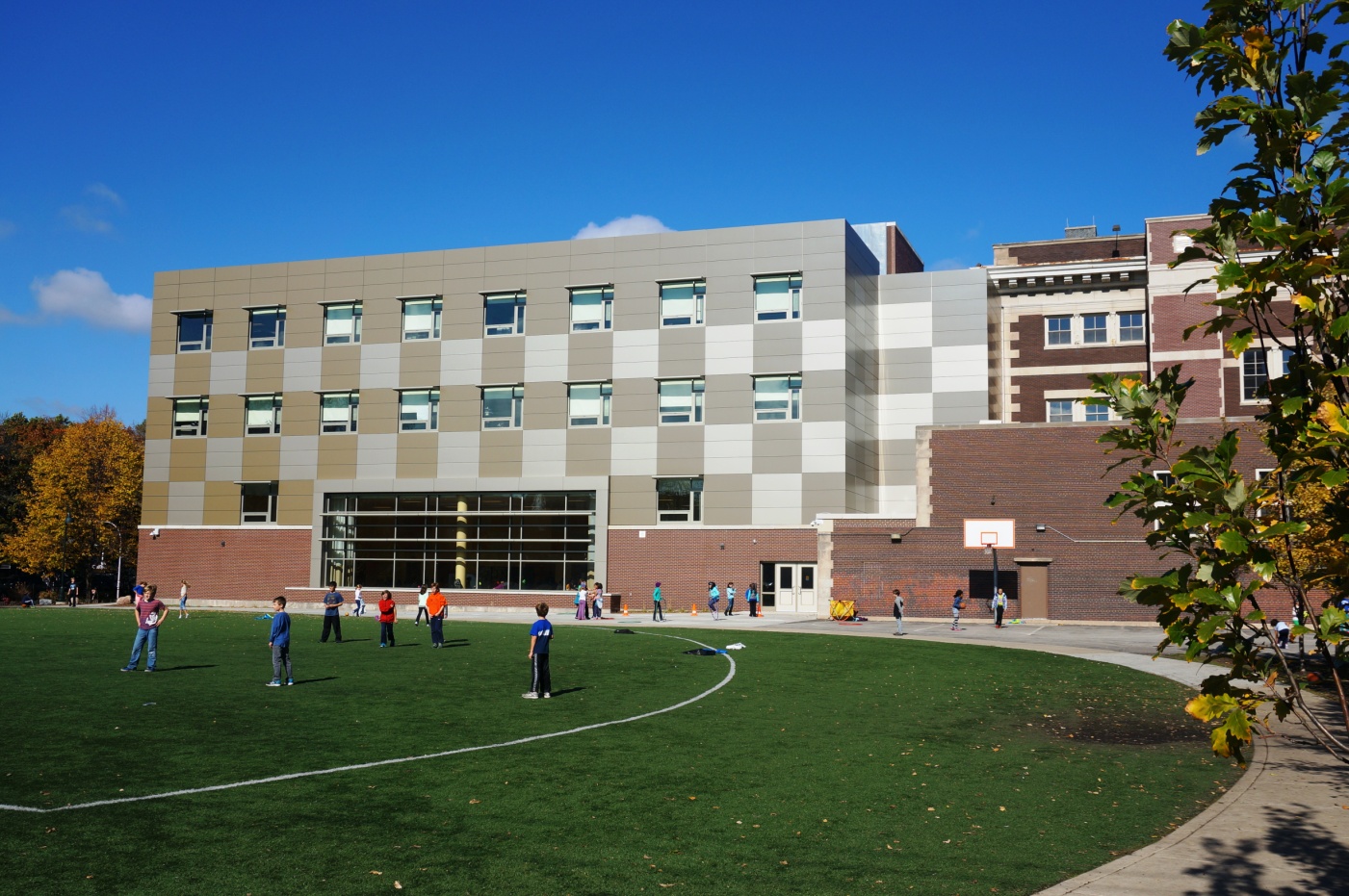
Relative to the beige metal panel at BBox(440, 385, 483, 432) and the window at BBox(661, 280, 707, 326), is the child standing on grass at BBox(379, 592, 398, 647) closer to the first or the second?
the beige metal panel at BBox(440, 385, 483, 432)

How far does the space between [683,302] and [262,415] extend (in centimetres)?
2764

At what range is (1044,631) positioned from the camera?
43875 mm

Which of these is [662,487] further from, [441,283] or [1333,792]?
[1333,792]

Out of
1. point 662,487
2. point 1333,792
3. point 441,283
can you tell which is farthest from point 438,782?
point 441,283

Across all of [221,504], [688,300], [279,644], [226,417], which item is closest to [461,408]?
[688,300]

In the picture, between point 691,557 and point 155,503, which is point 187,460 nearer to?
point 155,503

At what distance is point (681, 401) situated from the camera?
57.5 m

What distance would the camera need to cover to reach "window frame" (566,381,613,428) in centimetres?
5853

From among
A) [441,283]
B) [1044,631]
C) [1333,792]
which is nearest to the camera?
[1333,792]

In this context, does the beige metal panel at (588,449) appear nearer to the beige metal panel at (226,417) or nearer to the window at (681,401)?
the window at (681,401)

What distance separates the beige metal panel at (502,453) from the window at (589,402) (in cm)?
341

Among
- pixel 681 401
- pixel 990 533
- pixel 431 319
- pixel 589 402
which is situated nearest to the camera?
pixel 990 533

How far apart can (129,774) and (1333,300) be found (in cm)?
1413

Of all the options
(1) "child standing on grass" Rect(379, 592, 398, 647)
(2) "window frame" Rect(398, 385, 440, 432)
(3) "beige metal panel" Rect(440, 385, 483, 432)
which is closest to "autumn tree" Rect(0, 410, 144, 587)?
(2) "window frame" Rect(398, 385, 440, 432)
